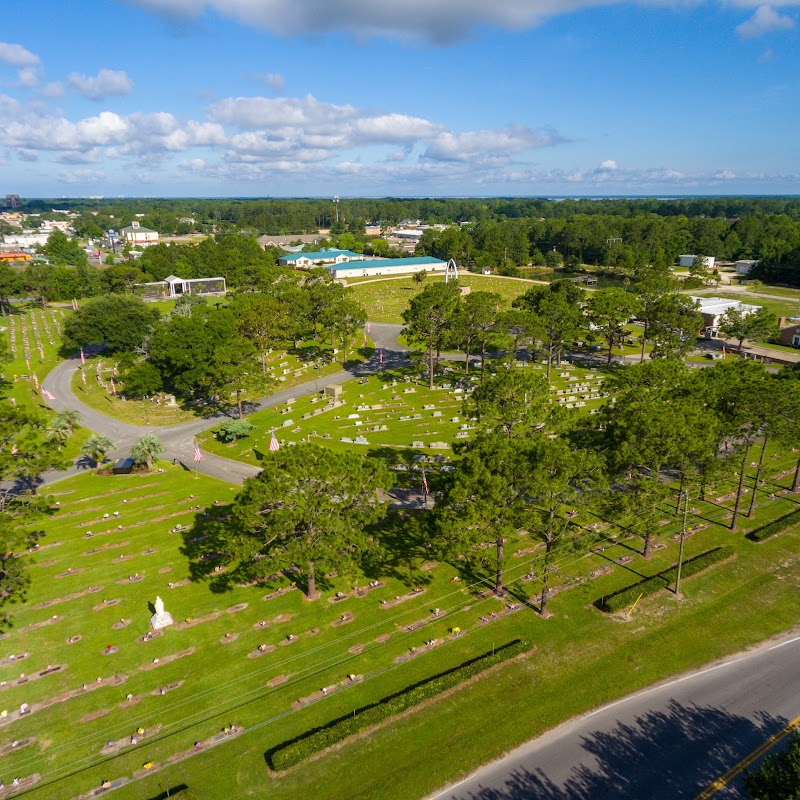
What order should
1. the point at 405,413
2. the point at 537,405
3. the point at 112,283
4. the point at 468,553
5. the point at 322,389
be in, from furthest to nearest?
the point at 112,283 < the point at 322,389 < the point at 405,413 < the point at 537,405 < the point at 468,553

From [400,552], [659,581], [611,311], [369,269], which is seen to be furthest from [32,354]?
[659,581]

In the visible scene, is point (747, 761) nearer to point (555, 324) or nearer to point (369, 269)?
point (555, 324)

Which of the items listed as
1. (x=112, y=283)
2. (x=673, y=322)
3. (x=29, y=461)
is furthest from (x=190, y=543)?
(x=112, y=283)

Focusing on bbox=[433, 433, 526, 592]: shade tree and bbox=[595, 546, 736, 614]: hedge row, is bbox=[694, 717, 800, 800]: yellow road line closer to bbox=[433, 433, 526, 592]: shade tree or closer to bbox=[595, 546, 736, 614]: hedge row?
bbox=[595, 546, 736, 614]: hedge row

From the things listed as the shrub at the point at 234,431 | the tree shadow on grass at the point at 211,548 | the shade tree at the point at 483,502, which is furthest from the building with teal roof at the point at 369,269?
the shade tree at the point at 483,502

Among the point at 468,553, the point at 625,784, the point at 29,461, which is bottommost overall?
the point at 625,784

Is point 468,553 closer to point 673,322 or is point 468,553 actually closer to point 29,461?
point 29,461

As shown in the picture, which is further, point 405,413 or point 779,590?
point 405,413

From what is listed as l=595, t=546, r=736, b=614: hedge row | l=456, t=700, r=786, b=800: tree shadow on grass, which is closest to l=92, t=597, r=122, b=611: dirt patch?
l=456, t=700, r=786, b=800: tree shadow on grass
